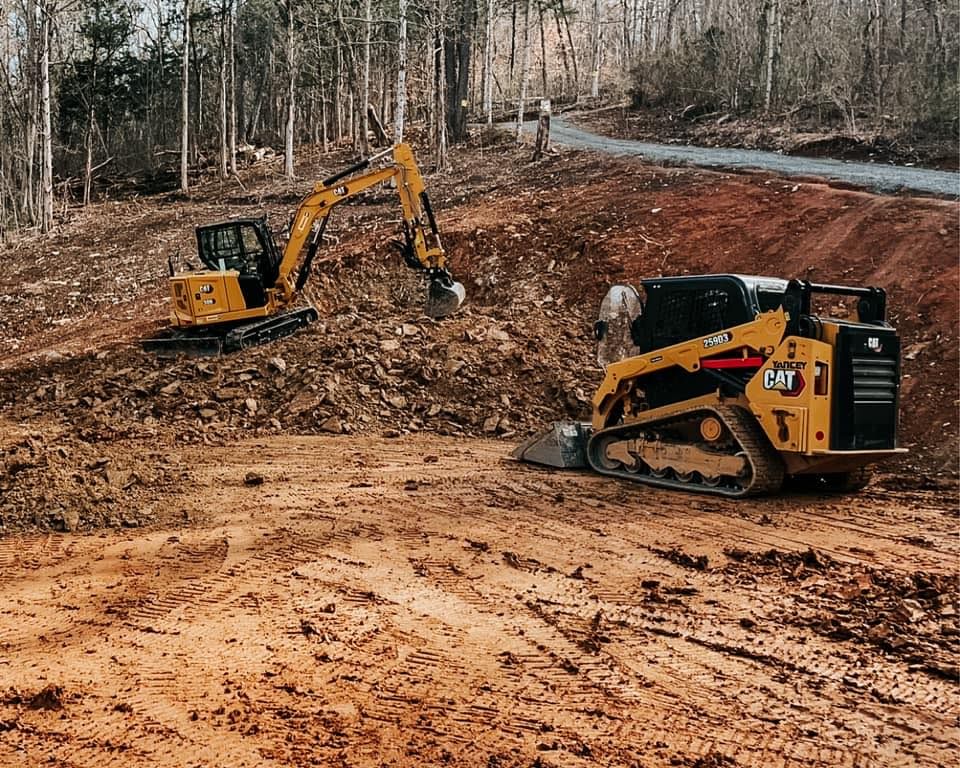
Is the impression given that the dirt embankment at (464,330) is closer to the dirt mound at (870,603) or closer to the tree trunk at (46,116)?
the dirt mound at (870,603)

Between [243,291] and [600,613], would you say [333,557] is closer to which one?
[600,613]

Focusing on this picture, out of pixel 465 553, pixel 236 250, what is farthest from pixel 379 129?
pixel 465 553

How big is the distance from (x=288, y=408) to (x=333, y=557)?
592 centimetres

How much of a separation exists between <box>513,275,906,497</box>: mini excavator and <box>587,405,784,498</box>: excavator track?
0.01 m

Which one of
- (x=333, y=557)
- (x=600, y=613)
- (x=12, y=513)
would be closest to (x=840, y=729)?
(x=600, y=613)

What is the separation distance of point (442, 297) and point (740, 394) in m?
7.55

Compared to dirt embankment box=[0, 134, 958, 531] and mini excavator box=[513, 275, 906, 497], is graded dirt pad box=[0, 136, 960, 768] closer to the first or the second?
dirt embankment box=[0, 134, 958, 531]

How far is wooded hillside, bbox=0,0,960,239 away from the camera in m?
25.8

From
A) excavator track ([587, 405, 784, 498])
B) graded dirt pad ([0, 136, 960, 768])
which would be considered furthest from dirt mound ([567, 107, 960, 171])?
excavator track ([587, 405, 784, 498])

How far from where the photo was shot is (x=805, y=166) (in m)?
20.0

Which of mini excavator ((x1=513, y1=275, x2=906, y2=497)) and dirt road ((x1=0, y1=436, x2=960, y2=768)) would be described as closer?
dirt road ((x1=0, y1=436, x2=960, y2=768))

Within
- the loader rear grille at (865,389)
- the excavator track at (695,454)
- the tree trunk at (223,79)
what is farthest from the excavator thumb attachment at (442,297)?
the tree trunk at (223,79)

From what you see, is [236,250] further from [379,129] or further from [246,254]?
[379,129]

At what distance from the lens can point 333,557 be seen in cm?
716
